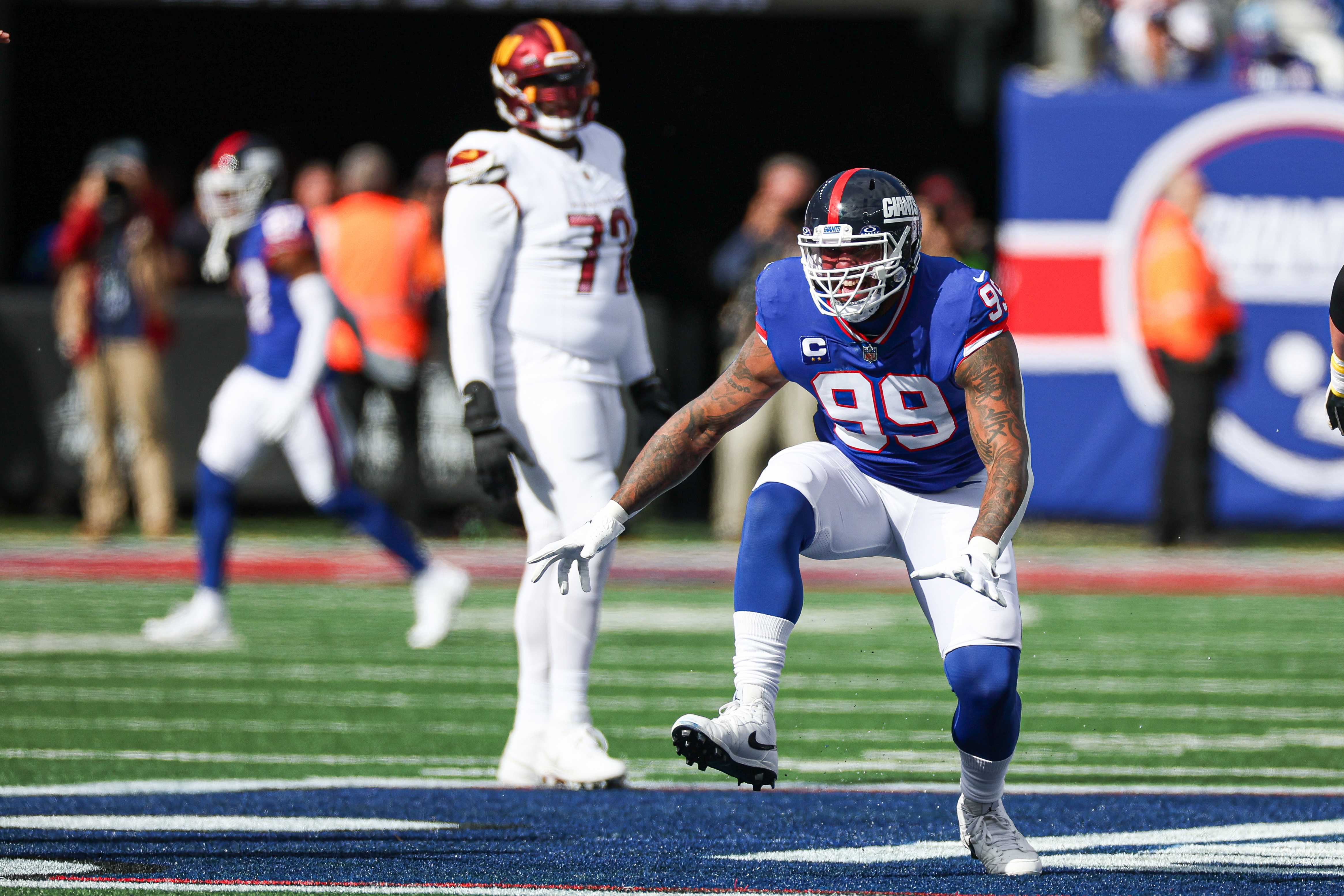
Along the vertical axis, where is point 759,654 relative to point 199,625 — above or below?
above

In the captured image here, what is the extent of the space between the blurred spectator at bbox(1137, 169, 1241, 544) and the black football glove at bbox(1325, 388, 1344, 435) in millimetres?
7507

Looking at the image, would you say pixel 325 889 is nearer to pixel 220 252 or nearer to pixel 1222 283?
pixel 220 252

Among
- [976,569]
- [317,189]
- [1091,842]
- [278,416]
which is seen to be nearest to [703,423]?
[976,569]

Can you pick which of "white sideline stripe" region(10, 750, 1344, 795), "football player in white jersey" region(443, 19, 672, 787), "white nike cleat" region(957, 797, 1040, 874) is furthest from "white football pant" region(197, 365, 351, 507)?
"white nike cleat" region(957, 797, 1040, 874)

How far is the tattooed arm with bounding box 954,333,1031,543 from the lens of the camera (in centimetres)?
423

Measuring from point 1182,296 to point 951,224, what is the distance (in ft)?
5.62

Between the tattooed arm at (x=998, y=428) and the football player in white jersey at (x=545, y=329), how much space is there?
162 centimetres

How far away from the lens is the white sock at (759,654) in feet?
14.2

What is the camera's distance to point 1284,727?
676cm

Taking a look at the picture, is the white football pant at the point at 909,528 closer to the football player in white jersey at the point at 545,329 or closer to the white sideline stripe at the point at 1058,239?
the football player in white jersey at the point at 545,329

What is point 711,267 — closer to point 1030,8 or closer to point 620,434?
point 1030,8

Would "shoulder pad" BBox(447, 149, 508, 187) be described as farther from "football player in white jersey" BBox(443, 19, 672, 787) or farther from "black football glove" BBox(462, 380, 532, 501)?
"black football glove" BBox(462, 380, 532, 501)

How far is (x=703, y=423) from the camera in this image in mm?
4609

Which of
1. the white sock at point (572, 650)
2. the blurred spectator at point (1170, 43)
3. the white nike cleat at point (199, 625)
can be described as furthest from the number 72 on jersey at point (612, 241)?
the blurred spectator at point (1170, 43)
